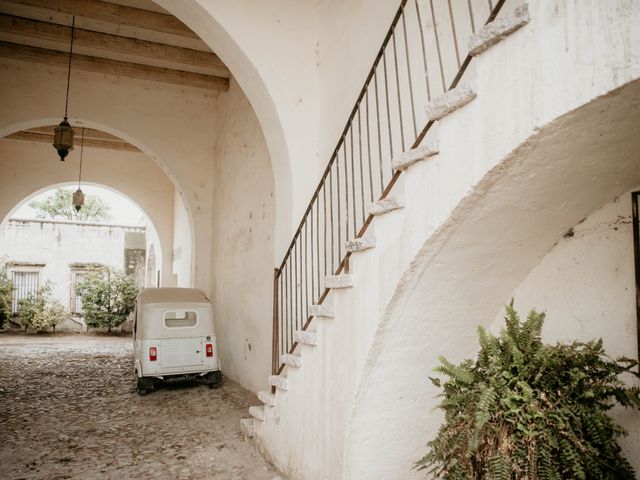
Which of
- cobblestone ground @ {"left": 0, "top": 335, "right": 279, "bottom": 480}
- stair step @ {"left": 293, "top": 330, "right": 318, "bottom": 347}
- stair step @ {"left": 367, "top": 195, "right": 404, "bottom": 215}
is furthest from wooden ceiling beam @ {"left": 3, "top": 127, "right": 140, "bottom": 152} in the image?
stair step @ {"left": 367, "top": 195, "right": 404, "bottom": 215}

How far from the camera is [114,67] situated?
9.49 metres

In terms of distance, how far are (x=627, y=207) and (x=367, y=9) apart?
134 inches

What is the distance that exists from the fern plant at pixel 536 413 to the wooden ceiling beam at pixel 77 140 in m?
13.0

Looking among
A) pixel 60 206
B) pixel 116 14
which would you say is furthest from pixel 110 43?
pixel 60 206

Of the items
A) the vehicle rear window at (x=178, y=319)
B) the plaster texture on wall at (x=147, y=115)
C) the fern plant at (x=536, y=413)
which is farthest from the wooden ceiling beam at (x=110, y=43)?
the fern plant at (x=536, y=413)

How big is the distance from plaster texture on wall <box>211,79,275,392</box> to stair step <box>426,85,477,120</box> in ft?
15.4

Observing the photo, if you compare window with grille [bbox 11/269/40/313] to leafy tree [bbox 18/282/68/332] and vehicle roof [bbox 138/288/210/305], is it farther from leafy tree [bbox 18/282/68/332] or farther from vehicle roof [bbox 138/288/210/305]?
vehicle roof [bbox 138/288/210/305]

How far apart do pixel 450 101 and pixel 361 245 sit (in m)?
1.12

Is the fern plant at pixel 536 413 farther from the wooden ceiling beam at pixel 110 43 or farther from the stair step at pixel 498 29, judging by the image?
the wooden ceiling beam at pixel 110 43

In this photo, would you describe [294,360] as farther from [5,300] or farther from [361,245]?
[5,300]

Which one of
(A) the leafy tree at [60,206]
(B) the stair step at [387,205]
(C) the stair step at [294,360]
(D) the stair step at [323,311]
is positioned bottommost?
(C) the stair step at [294,360]

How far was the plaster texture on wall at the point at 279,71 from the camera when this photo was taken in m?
5.46

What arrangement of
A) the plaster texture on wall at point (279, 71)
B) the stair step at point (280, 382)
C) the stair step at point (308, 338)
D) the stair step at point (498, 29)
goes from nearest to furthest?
the stair step at point (498, 29) → the stair step at point (308, 338) → the stair step at point (280, 382) → the plaster texture on wall at point (279, 71)

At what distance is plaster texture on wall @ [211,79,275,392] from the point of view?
7.35m
